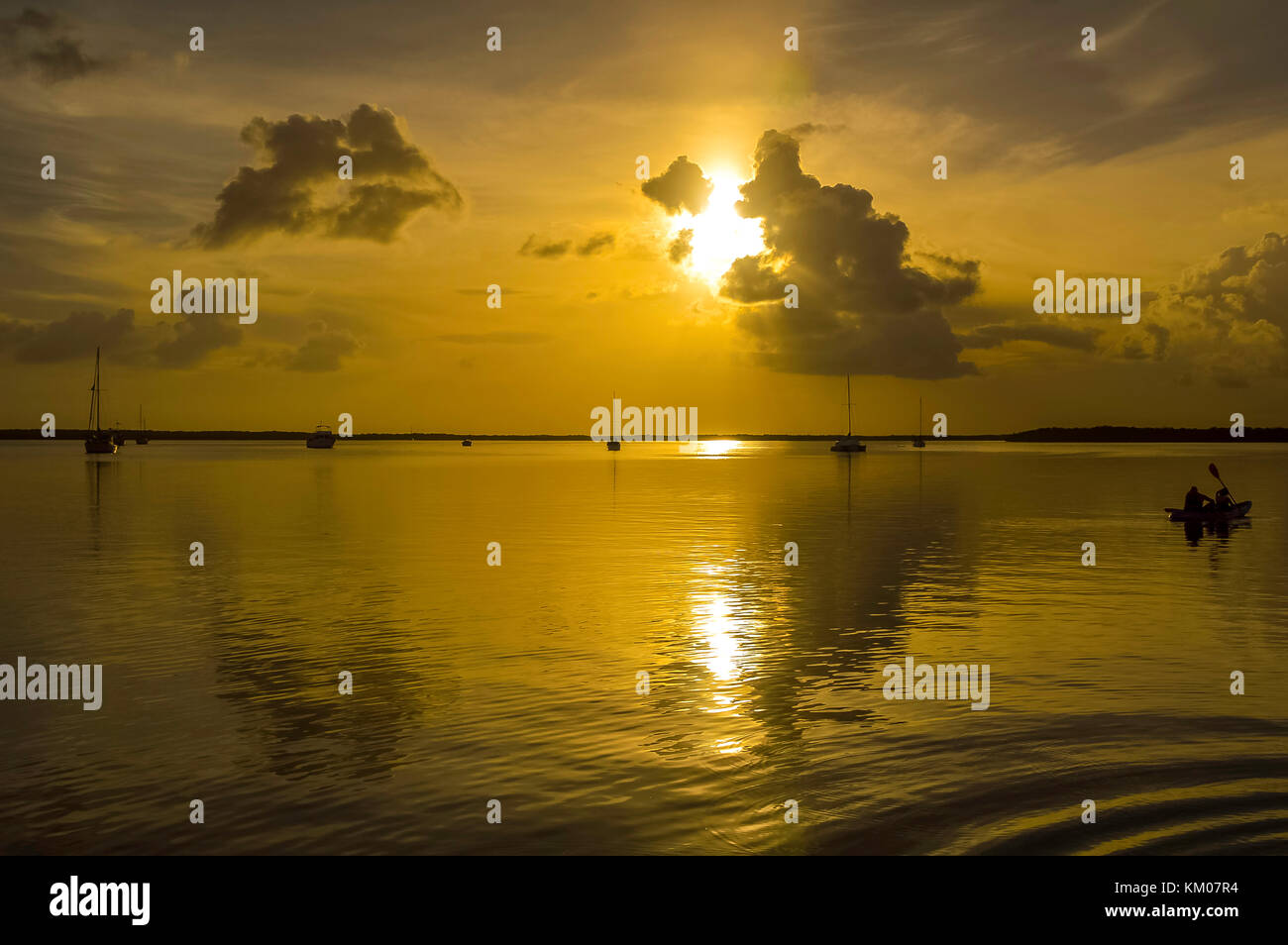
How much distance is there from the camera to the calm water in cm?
1253

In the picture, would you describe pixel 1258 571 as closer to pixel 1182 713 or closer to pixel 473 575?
pixel 1182 713

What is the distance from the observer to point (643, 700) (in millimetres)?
18766

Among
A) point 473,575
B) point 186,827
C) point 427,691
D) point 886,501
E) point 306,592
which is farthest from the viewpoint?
point 886,501

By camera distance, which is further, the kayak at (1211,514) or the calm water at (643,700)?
the kayak at (1211,514)

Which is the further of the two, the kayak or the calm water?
the kayak

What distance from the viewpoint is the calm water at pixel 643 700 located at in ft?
41.1

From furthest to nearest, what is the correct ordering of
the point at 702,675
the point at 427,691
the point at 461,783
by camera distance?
the point at 702,675
the point at 427,691
the point at 461,783

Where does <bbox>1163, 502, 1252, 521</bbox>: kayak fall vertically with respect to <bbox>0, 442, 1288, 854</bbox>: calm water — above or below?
above

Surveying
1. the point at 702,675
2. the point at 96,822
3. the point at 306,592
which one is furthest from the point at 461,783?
the point at 306,592

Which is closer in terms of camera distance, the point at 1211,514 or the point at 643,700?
the point at 643,700

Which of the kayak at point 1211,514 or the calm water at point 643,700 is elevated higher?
the kayak at point 1211,514

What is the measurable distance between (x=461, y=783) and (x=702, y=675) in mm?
7884

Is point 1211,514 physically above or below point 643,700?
above
